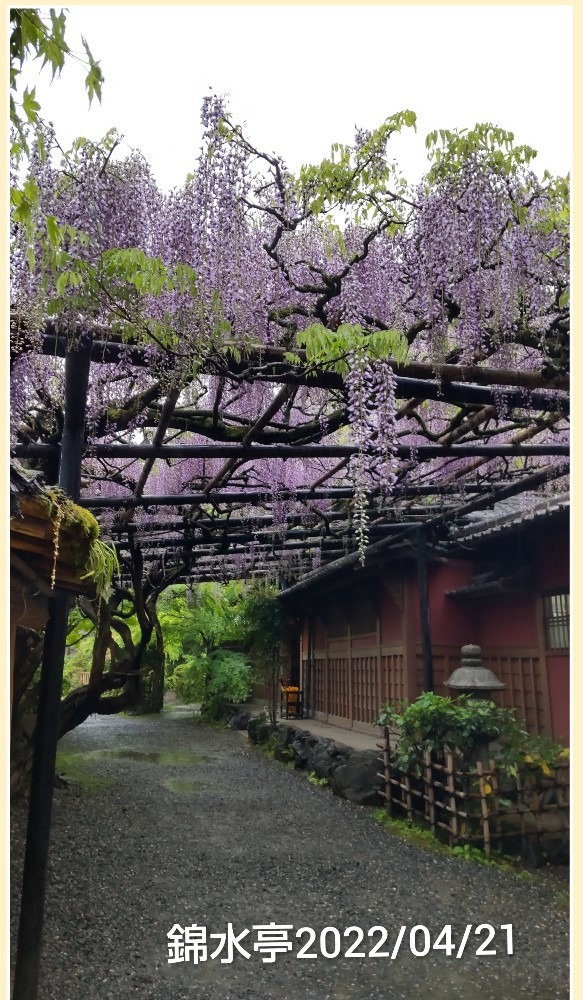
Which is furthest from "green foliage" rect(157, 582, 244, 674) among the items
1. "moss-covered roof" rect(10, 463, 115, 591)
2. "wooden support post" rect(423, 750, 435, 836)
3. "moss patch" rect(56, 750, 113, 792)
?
"moss-covered roof" rect(10, 463, 115, 591)

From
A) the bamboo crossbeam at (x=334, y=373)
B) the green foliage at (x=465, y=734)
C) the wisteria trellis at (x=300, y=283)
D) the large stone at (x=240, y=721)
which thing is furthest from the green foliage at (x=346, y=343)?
the large stone at (x=240, y=721)

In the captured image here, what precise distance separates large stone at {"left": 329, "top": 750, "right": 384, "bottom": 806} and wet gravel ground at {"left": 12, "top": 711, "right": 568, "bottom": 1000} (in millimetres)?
101

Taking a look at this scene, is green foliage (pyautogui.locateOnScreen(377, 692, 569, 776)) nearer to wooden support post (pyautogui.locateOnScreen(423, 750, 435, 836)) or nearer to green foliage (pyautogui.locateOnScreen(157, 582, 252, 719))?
wooden support post (pyautogui.locateOnScreen(423, 750, 435, 836))

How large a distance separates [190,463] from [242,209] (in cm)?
241

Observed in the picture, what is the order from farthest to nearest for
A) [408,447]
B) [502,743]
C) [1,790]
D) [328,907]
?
[408,447], [502,743], [328,907], [1,790]

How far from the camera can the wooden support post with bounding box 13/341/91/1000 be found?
7.61 feet

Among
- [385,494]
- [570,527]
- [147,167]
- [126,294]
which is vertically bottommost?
[570,527]

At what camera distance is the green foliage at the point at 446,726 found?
331 cm

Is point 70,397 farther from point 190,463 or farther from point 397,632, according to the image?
point 397,632

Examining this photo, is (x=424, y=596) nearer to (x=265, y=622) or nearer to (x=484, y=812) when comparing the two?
(x=484, y=812)

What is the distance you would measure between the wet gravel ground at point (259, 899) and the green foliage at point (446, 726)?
476 mm

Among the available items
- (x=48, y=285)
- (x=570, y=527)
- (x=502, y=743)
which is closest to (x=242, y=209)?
(x=48, y=285)

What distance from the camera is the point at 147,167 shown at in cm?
266

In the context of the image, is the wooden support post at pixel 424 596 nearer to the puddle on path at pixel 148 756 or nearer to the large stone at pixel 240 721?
the puddle on path at pixel 148 756
